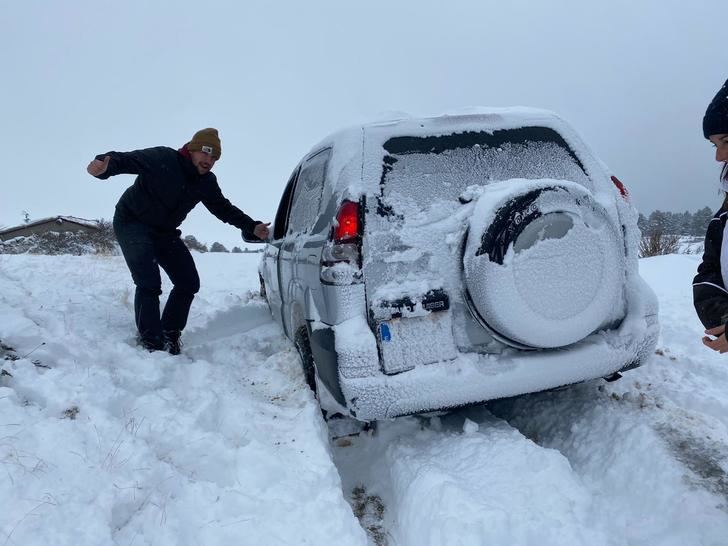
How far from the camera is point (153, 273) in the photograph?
433 centimetres

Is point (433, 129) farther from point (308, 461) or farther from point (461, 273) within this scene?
point (308, 461)

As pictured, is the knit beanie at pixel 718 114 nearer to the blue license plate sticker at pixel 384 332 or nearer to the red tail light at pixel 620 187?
the red tail light at pixel 620 187

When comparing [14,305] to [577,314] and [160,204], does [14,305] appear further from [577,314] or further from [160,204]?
[577,314]

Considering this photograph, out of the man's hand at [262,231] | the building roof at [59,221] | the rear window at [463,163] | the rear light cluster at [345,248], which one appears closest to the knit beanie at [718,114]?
the rear window at [463,163]

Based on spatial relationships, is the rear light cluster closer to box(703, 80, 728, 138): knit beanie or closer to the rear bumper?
the rear bumper

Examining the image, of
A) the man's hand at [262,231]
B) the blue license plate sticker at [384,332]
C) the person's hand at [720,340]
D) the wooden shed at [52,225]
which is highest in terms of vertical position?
the person's hand at [720,340]

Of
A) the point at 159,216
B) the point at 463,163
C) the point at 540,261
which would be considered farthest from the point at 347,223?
the point at 159,216

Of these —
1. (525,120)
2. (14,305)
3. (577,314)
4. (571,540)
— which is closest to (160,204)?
(14,305)

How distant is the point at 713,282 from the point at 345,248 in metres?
1.73

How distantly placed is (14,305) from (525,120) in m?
4.14

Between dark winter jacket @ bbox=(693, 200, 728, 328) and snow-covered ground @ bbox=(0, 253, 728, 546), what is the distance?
958 millimetres

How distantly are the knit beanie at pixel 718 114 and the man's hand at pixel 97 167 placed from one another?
161 inches

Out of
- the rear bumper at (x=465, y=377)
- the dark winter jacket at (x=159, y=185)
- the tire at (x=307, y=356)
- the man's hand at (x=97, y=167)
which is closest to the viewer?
the rear bumper at (x=465, y=377)

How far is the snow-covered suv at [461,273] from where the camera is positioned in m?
2.51
